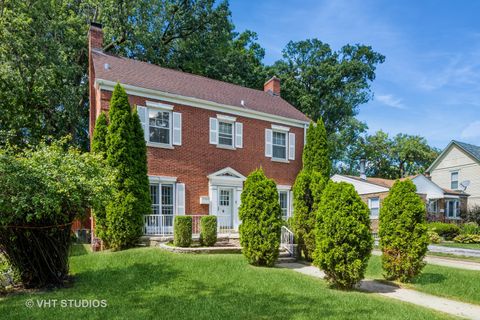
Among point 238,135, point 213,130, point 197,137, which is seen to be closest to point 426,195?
point 238,135

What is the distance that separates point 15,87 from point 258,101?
12421mm

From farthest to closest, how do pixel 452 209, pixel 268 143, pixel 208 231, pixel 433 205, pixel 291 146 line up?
pixel 452 209
pixel 433 205
pixel 291 146
pixel 268 143
pixel 208 231

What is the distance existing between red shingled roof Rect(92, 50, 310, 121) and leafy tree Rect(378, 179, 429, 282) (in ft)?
31.1

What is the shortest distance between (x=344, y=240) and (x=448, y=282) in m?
3.01

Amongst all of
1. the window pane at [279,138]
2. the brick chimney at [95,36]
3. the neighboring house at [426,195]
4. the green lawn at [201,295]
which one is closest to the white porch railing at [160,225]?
the green lawn at [201,295]

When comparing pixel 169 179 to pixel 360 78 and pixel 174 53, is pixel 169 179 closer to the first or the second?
pixel 174 53

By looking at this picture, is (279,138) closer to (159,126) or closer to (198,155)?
(198,155)

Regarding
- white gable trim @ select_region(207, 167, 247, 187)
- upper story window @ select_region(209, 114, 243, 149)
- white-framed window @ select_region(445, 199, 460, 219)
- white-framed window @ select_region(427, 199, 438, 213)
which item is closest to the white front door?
white gable trim @ select_region(207, 167, 247, 187)

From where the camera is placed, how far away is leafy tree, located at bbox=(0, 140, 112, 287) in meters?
6.36

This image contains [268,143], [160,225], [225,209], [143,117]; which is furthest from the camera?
[268,143]

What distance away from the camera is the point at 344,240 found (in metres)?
6.97

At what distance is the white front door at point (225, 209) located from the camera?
48.4 ft

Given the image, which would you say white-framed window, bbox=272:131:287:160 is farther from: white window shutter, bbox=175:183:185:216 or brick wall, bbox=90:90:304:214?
white window shutter, bbox=175:183:185:216

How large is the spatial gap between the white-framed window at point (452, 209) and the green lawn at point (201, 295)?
74.3 ft
